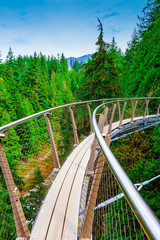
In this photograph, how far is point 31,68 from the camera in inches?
1133

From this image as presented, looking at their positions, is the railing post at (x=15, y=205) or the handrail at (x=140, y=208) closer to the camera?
the handrail at (x=140, y=208)

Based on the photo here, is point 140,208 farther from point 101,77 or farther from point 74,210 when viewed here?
point 101,77

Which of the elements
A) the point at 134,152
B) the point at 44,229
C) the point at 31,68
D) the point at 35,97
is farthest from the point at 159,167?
the point at 31,68

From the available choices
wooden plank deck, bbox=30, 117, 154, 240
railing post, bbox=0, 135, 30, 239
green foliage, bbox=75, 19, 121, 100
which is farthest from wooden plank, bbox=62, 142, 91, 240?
green foliage, bbox=75, 19, 121, 100

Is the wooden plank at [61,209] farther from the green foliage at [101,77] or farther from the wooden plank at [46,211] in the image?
the green foliage at [101,77]

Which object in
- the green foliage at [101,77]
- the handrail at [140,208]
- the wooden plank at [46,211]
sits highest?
the green foliage at [101,77]

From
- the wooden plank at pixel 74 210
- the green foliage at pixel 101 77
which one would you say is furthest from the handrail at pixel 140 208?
the green foliage at pixel 101 77

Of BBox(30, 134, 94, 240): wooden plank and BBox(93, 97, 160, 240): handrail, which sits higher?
BBox(93, 97, 160, 240): handrail

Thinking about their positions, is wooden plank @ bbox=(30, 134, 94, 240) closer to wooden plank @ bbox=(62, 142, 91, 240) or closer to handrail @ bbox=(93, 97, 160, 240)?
wooden plank @ bbox=(62, 142, 91, 240)

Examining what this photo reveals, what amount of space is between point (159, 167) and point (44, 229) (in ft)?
27.4

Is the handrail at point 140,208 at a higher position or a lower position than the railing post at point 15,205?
higher

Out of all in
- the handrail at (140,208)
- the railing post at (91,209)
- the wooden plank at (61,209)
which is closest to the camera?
the handrail at (140,208)

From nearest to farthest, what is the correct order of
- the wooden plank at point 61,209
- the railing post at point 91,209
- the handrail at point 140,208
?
the handrail at point 140,208 → the wooden plank at point 61,209 → the railing post at point 91,209

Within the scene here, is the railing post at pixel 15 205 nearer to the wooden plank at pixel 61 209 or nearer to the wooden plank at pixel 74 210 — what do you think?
the wooden plank at pixel 61 209
